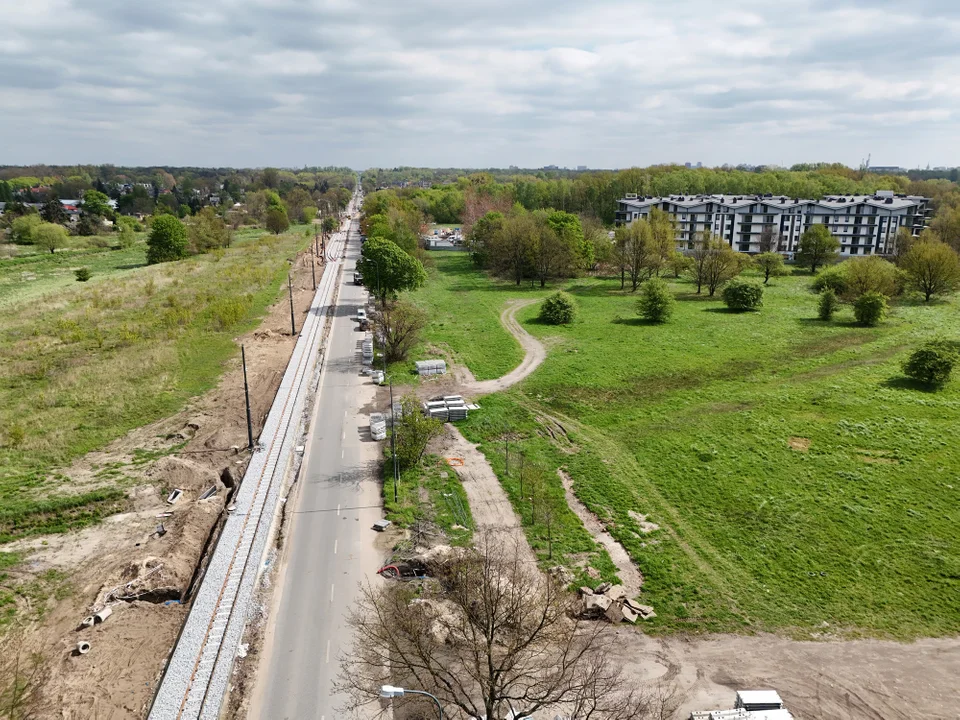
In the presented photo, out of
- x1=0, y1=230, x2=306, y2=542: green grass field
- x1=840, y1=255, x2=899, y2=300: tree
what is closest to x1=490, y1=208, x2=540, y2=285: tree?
x1=0, y1=230, x2=306, y2=542: green grass field

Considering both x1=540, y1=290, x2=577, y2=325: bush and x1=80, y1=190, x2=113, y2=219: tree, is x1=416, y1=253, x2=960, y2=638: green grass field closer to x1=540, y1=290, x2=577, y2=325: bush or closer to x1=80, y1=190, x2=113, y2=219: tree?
x1=540, y1=290, x2=577, y2=325: bush

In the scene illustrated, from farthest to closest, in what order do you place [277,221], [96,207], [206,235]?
[96,207], [277,221], [206,235]

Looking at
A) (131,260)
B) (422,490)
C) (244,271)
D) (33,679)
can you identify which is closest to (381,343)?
(422,490)

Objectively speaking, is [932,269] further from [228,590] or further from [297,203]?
[297,203]

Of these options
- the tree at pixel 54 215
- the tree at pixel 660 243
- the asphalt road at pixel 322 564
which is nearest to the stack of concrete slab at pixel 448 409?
the asphalt road at pixel 322 564

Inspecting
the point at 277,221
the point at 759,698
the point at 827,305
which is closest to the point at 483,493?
the point at 759,698
